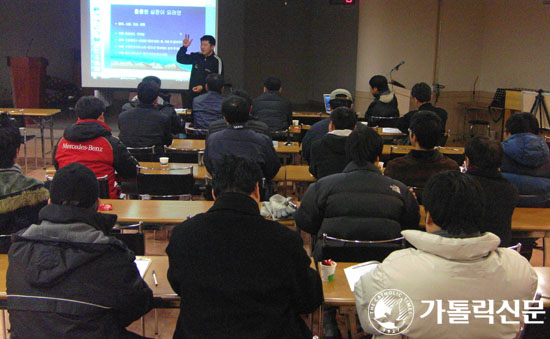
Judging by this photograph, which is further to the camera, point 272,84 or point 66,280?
point 272,84

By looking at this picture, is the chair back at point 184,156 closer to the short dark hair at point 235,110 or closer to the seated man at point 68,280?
the short dark hair at point 235,110

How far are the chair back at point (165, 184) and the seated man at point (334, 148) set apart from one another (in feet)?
3.13

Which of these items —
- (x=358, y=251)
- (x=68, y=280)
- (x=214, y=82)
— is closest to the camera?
(x=68, y=280)

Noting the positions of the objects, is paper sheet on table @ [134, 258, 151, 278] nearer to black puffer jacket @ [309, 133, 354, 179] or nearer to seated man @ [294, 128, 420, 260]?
seated man @ [294, 128, 420, 260]

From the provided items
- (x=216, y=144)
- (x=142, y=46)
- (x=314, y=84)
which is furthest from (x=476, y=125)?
(x=216, y=144)

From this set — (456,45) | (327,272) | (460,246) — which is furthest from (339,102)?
(456,45)

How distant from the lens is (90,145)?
13.6 ft

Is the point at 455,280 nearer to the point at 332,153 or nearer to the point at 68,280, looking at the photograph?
the point at 68,280

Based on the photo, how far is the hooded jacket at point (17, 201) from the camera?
2939mm

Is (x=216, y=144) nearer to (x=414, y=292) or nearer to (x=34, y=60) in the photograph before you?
(x=414, y=292)

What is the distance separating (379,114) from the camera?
7.11 meters

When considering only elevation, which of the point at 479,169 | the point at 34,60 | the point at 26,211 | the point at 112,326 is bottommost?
the point at 112,326

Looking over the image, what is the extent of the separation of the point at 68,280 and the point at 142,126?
3553mm

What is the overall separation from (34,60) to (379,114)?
7.08 metres
